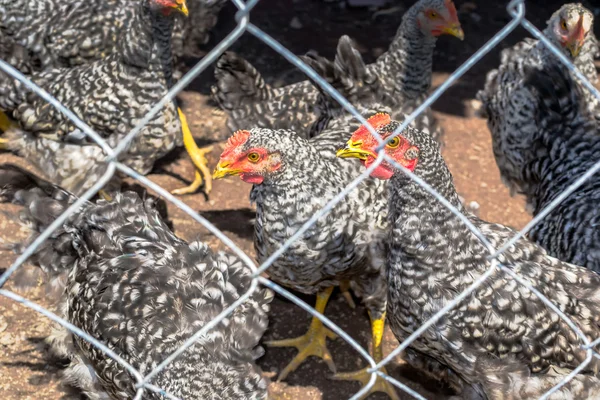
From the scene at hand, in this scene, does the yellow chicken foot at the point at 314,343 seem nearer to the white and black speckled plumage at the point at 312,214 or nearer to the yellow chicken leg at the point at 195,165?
the white and black speckled plumage at the point at 312,214

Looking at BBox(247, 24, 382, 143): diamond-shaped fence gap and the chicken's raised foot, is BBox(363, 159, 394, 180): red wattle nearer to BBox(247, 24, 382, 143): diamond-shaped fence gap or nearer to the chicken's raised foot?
BBox(247, 24, 382, 143): diamond-shaped fence gap

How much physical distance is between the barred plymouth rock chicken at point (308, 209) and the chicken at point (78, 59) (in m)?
1.28

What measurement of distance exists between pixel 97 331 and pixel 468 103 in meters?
3.80

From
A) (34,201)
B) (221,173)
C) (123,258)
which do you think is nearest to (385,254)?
(221,173)

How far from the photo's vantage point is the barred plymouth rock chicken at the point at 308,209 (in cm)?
317

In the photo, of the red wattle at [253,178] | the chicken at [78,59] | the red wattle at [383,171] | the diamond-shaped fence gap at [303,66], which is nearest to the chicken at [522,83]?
the red wattle at [383,171]

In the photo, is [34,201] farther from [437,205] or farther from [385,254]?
[437,205]

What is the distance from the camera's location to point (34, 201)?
3369 millimetres

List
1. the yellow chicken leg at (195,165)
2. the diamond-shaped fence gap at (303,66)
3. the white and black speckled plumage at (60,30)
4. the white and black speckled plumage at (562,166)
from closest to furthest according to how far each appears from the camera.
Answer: the diamond-shaped fence gap at (303,66) → the white and black speckled plumage at (562,166) → the white and black speckled plumage at (60,30) → the yellow chicken leg at (195,165)

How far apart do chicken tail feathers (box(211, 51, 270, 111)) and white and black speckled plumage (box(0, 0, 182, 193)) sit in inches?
13.4

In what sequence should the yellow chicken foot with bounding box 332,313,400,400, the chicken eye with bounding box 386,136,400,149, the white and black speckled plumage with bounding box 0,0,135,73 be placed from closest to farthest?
1. the chicken eye with bounding box 386,136,400,149
2. the yellow chicken foot with bounding box 332,313,400,400
3. the white and black speckled plumage with bounding box 0,0,135,73

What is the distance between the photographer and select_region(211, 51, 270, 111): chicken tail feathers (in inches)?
173

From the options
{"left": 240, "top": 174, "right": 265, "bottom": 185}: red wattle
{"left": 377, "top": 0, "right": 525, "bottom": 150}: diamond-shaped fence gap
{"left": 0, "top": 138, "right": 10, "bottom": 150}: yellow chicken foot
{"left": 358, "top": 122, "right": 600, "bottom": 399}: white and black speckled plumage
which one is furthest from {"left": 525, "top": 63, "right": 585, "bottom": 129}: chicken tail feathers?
{"left": 0, "top": 138, "right": 10, "bottom": 150}: yellow chicken foot

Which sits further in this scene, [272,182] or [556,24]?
[556,24]
